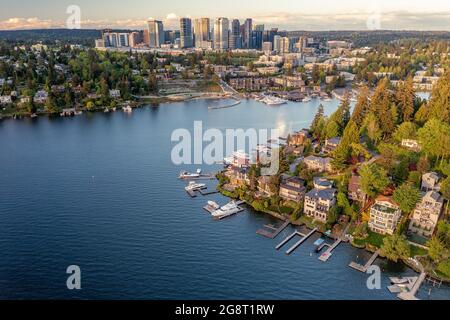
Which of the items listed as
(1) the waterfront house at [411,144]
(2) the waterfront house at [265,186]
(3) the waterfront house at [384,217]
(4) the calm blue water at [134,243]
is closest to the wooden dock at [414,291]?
(4) the calm blue water at [134,243]

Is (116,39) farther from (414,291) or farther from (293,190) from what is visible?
(414,291)

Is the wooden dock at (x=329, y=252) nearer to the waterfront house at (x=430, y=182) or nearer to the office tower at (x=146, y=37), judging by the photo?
the waterfront house at (x=430, y=182)

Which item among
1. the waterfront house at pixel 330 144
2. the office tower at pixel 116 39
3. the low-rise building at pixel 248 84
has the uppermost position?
the office tower at pixel 116 39

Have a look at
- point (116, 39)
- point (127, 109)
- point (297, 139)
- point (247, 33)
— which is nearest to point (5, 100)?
point (127, 109)

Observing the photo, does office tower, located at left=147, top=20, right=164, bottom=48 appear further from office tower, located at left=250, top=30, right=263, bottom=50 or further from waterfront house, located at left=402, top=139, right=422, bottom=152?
waterfront house, located at left=402, top=139, right=422, bottom=152
